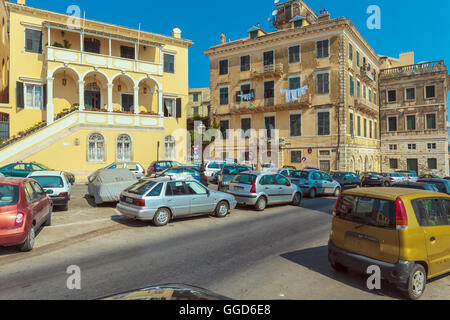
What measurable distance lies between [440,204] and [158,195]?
7434 mm

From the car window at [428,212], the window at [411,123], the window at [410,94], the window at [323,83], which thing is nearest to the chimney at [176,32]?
the window at [323,83]

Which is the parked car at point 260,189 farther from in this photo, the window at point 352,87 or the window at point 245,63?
the window at point 245,63

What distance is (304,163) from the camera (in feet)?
115

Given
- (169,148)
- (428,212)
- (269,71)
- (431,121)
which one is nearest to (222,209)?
(428,212)

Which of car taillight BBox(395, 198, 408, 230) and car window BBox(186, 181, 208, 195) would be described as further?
car window BBox(186, 181, 208, 195)

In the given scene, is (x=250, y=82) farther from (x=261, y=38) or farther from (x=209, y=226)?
(x=209, y=226)

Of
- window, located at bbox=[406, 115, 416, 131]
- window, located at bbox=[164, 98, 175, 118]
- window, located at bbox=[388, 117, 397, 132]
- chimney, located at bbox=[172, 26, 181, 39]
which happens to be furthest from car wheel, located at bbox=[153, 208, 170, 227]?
window, located at bbox=[388, 117, 397, 132]

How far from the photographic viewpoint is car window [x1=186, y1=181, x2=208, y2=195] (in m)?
11.0

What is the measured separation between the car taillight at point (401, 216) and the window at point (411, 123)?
4119 centimetres

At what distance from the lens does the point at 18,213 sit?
22.3 feet

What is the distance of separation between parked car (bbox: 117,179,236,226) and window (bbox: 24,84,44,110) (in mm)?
19308

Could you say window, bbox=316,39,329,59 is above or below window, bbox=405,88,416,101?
above

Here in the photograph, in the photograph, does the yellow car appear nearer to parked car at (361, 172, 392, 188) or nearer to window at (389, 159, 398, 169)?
parked car at (361, 172, 392, 188)

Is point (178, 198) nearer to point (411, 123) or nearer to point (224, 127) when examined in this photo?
point (224, 127)
